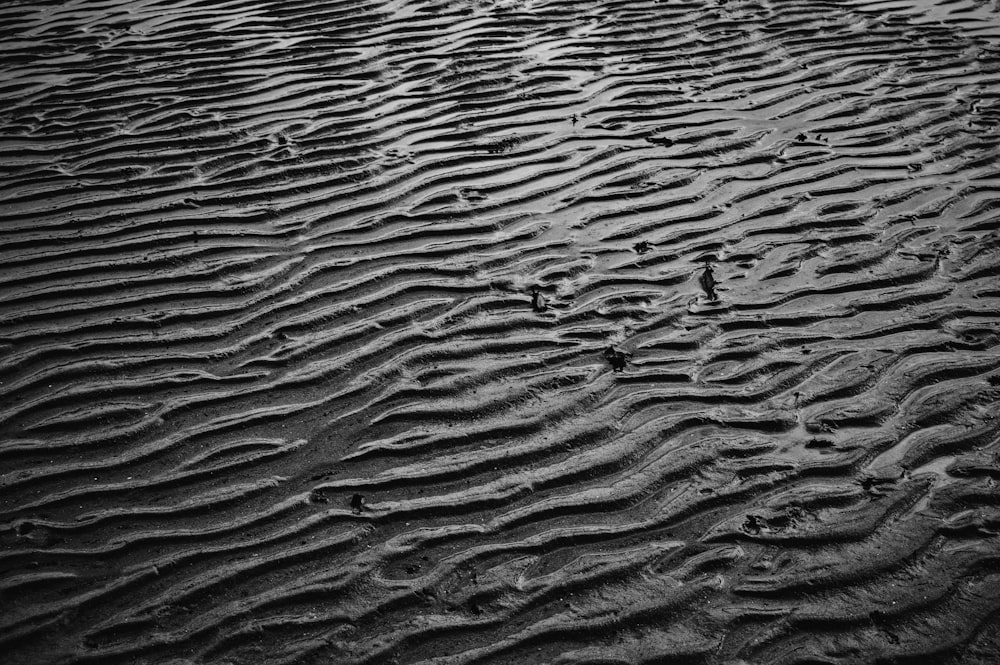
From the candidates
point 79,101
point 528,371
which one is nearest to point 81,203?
point 79,101

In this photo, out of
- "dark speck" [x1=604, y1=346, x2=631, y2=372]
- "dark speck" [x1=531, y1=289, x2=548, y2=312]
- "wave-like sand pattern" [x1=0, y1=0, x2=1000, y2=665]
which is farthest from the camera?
"dark speck" [x1=531, y1=289, x2=548, y2=312]

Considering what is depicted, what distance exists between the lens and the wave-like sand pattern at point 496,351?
2.44 meters

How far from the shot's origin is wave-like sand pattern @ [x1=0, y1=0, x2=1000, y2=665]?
2.44m

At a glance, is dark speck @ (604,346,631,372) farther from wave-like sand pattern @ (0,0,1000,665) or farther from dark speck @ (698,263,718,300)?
dark speck @ (698,263,718,300)

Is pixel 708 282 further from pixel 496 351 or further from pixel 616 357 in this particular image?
pixel 496 351

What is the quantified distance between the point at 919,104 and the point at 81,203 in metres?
4.95

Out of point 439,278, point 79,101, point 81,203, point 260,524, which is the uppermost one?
point 79,101

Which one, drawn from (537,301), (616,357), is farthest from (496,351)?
(616,357)

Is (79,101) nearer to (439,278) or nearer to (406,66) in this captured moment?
(406,66)

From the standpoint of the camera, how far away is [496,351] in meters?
3.41

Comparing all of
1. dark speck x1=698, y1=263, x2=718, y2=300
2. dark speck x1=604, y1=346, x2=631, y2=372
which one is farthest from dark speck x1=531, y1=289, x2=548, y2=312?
dark speck x1=698, y1=263, x2=718, y2=300

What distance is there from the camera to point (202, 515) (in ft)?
8.84

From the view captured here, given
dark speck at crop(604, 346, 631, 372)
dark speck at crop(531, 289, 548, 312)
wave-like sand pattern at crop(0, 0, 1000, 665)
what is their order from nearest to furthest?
wave-like sand pattern at crop(0, 0, 1000, 665), dark speck at crop(604, 346, 631, 372), dark speck at crop(531, 289, 548, 312)

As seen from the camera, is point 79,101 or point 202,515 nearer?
point 202,515
